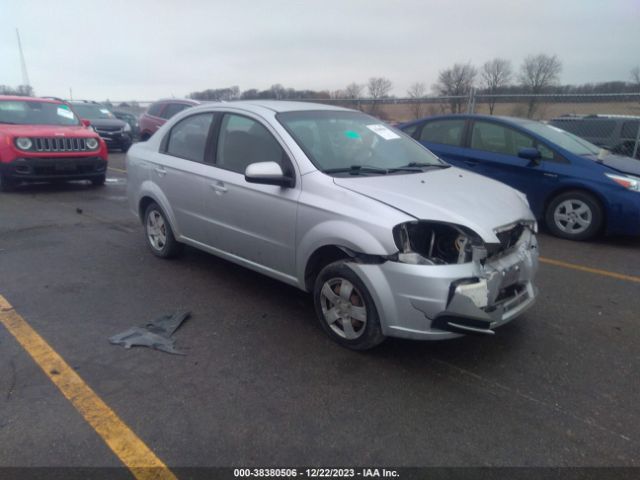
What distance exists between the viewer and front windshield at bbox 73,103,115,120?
16141 millimetres

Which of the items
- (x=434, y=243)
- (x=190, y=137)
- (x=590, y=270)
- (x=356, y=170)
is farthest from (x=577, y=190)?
(x=190, y=137)

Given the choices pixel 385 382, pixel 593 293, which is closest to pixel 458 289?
pixel 385 382

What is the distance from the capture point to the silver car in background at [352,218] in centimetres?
300

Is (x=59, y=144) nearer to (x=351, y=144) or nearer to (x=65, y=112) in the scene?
(x=65, y=112)

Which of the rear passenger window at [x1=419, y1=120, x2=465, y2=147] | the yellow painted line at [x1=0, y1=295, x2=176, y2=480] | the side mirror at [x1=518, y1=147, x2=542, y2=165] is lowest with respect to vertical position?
the yellow painted line at [x1=0, y1=295, x2=176, y2=480]

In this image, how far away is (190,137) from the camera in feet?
15.7

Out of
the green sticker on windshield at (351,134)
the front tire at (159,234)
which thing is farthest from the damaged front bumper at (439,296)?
the front tire at (159,234)

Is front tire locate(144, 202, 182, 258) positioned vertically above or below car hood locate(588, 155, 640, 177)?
below

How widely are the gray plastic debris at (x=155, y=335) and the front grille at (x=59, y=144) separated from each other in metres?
6.49

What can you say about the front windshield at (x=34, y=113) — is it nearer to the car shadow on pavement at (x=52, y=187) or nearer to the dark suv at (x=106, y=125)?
the car shadow on pavement at (x=52, y=187)

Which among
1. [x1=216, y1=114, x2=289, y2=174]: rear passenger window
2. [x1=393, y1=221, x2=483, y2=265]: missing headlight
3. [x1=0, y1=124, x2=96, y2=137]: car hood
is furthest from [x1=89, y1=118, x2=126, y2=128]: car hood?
[x1=393, y1=221, x2=483, y2=265]: missing headlight

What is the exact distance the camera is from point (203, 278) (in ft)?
15.7

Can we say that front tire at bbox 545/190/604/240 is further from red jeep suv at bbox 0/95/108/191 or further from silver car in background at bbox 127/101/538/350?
red jeep suv at bbox 0/95/108/191

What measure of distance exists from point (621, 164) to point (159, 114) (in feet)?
39.2
